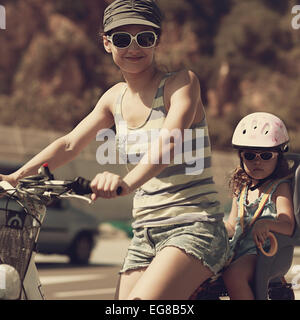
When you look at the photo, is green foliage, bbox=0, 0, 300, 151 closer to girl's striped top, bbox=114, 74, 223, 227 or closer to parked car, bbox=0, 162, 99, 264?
parked car, bbox=0, 162, 99, 264

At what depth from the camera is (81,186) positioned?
2.73m

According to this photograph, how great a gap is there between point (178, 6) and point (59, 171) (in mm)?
40961

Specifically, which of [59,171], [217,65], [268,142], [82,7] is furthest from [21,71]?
[268,142]

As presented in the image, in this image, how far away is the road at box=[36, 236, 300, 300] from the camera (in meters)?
10.5

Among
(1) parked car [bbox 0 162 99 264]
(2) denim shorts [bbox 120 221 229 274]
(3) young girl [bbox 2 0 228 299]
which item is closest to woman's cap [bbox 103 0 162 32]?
(3) young girl [bbox 2 0 228 299]

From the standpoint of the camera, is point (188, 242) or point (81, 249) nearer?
point (188, 242)

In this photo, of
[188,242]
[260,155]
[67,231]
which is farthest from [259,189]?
[67,231]

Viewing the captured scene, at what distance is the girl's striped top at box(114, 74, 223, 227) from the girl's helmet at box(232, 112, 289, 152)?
0.43 metres

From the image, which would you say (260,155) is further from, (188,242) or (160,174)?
(188,242)

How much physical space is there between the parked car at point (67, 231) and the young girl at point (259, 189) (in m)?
10.3

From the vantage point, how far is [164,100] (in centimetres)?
311

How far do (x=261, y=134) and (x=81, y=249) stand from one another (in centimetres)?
1169

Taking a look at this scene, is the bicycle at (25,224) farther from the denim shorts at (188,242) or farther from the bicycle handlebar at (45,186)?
the denim shorts at (188,242)
